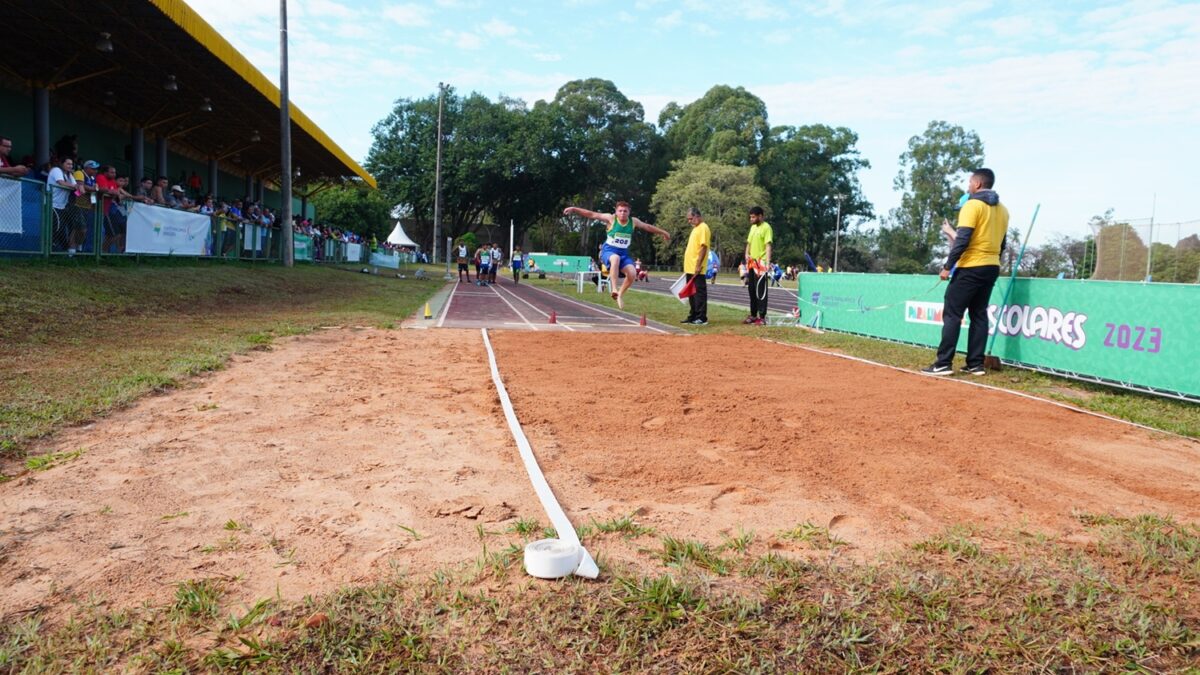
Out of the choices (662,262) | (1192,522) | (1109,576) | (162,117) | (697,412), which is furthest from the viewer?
(662,262)

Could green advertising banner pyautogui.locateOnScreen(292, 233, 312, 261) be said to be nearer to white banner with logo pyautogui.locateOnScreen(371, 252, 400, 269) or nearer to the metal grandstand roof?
the metal grandstand roof

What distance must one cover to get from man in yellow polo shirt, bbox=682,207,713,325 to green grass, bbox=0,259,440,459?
5.68 m

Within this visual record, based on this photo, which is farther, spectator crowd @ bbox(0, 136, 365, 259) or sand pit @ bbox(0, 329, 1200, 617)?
spectator crowd @ bbox(0, 136, 365, 259)

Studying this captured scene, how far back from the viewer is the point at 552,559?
2.47 meters

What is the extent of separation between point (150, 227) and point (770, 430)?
14.7m

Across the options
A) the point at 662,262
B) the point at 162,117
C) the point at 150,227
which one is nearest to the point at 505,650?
the point at 150,227

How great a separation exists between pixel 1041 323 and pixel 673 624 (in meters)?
8.04

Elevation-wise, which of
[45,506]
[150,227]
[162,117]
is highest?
[162,117]

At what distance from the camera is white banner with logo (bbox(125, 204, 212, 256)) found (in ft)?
46.6

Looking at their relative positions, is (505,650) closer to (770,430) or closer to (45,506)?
(45,506)

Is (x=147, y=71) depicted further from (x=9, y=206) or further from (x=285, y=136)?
(x=9, y=206)

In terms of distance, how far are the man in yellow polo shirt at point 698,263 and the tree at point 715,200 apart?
5032 cm

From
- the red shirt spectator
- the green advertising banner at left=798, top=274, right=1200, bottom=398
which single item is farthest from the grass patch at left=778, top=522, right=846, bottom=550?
the red shirt spectator

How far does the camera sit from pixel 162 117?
22578 mm
